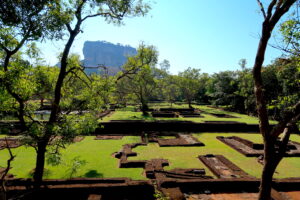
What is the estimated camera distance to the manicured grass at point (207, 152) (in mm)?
7789

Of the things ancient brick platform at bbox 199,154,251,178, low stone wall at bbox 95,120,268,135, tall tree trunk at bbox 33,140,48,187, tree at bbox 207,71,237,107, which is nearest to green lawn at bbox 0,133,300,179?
ancient brick platform at bbox 199,154,251,178

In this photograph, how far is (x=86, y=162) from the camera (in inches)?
323

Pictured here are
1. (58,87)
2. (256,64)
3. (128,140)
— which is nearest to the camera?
(256,64)

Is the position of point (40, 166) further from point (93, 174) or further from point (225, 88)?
point (225, 88)

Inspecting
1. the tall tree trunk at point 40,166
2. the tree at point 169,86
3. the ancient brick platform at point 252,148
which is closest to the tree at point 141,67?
the tall tree trunk at point 40,166

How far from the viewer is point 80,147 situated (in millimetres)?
10734

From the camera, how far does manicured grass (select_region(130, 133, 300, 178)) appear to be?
7.79m

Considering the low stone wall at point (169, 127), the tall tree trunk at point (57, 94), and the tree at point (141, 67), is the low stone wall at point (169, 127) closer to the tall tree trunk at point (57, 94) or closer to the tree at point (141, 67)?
the tree at point (141, 67)

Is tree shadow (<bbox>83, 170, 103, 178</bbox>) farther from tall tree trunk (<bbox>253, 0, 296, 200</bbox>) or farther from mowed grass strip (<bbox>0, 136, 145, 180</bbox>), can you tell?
tall tree trunk (<bbox>253, 0, 296, 200</bbox>)

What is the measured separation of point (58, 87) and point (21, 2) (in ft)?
7.83

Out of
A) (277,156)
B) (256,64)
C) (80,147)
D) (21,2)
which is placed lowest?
(80,147)

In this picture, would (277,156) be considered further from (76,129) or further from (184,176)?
(76,129)

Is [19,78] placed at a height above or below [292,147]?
above

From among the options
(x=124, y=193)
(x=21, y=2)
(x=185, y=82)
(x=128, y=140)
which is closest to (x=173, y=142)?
(x=128, y=140)
